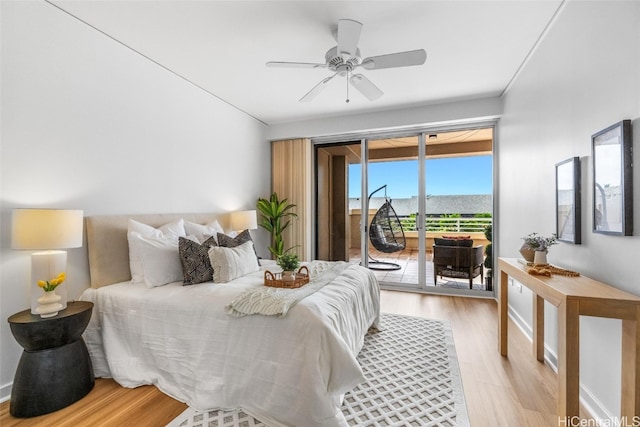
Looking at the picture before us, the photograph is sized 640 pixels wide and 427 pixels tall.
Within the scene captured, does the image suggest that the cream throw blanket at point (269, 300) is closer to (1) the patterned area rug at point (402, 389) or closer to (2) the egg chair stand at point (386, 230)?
(1) the patterned area rug at point (402, 389)

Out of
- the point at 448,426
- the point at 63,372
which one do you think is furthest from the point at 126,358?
the point at 448,426

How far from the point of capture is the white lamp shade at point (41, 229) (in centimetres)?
167

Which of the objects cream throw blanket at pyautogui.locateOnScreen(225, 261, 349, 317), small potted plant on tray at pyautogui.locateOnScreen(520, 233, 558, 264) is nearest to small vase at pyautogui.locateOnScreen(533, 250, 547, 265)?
small potted plant on tray at pyautogui.locateOnScreen(520, 233, 558, 264)

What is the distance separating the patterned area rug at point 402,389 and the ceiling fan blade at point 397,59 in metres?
2.35

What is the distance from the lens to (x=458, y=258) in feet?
12.8

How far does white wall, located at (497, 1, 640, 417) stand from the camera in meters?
1.41

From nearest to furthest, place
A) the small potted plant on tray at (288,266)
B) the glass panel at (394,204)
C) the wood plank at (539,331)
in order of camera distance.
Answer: the small potted plant on tray at (288,266), the wood plank at (539,331), the glass panel at (394,204)

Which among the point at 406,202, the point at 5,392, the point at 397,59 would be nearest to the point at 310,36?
the point at 397,59

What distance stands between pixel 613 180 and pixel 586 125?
46 cm

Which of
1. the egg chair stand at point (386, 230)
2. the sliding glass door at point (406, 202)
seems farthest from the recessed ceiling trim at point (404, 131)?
the egg chair stand at point (386, 230)

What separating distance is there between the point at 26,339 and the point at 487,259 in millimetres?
4803

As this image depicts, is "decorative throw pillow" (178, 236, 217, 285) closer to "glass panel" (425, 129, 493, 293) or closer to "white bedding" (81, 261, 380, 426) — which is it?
"white bedding" (81, 261, 380, 426)

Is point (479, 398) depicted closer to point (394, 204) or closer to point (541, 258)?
point (541, 258)

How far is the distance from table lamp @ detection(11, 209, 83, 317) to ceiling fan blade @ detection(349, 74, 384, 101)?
2.37 m
